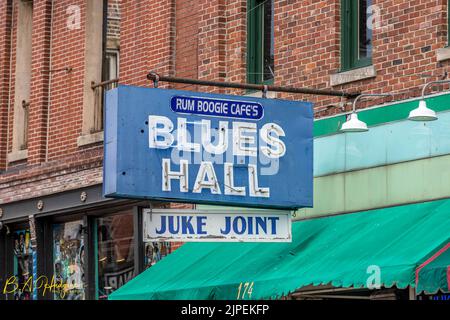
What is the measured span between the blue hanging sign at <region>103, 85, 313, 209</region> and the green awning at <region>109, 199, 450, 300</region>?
27.1 inches

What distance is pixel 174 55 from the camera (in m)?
19.7

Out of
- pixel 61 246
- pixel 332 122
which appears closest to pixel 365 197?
pixel 332 122

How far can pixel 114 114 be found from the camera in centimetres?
1481

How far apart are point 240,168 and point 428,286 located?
3.01 meters

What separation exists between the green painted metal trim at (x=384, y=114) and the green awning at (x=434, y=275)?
230 cm

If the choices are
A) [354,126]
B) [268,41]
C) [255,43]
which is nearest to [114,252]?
[255,43]

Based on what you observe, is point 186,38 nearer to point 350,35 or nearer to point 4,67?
point 350,35

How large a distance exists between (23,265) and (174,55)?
5152 millimetres

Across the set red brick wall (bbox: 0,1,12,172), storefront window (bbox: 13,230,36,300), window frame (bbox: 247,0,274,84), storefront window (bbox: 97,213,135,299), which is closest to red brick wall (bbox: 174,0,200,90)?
window frame (bbox: 247,0,274,84)

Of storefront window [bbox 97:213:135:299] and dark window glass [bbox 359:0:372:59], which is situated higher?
dark window glass [bbox 359:0:372:59]

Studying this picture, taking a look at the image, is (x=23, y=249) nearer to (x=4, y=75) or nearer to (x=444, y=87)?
(x=4, y=75)

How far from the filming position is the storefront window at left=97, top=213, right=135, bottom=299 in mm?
20297

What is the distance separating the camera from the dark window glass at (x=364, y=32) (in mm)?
16500

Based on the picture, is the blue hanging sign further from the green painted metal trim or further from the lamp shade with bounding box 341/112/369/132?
the lamp shade with bounding box 341/112/369/132
